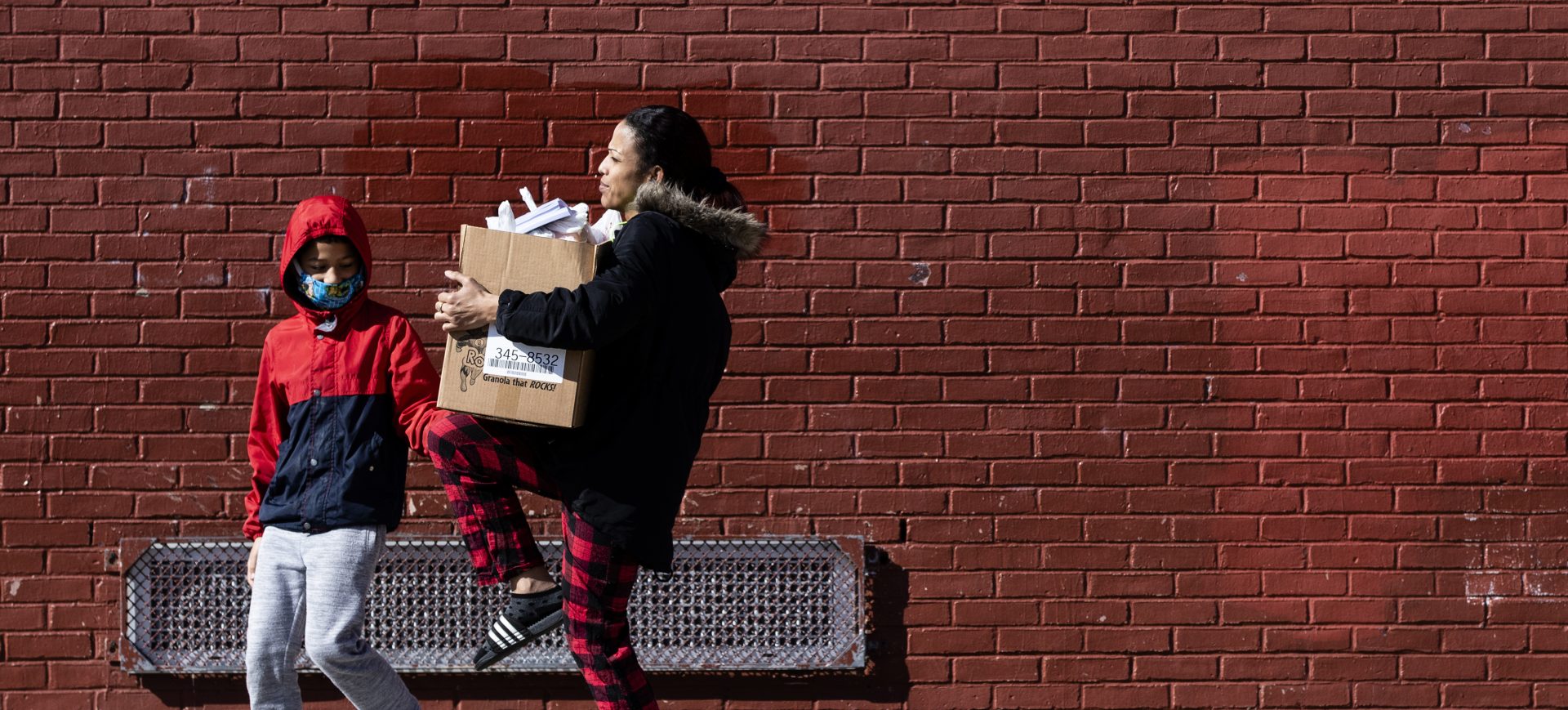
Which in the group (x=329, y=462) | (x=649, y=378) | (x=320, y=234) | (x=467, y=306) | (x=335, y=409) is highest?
(x=320, y=234)

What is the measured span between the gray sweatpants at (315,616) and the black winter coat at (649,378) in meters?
0.59

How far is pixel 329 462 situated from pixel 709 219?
3.73 feet

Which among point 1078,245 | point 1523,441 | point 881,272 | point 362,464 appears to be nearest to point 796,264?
point 881,272

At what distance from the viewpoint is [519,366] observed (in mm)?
3336

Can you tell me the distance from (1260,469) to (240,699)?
11.5ft

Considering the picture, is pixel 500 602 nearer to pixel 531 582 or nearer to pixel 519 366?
pixel 531 582

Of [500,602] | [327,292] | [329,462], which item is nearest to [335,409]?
[329,462]

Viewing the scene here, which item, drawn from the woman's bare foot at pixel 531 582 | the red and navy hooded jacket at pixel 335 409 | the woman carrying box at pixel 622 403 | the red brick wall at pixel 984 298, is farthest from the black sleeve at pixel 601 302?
the red brick wall at pixel 984 298

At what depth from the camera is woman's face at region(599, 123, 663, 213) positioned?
3447mm

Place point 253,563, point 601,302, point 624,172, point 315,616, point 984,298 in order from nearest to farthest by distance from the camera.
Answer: point 601,302
point 624,172
point 315,616
point 253,563
point 984,298

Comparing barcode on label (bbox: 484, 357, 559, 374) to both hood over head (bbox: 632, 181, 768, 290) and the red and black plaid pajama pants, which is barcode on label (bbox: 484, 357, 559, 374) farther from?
hood over head (bbox: 632, 181, 768, 290)

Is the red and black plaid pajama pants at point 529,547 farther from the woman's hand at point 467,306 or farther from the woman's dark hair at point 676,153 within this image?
the woman's dark hair at point 676,153

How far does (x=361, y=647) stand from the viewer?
3615mm

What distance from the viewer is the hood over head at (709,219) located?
3357 millimetres
